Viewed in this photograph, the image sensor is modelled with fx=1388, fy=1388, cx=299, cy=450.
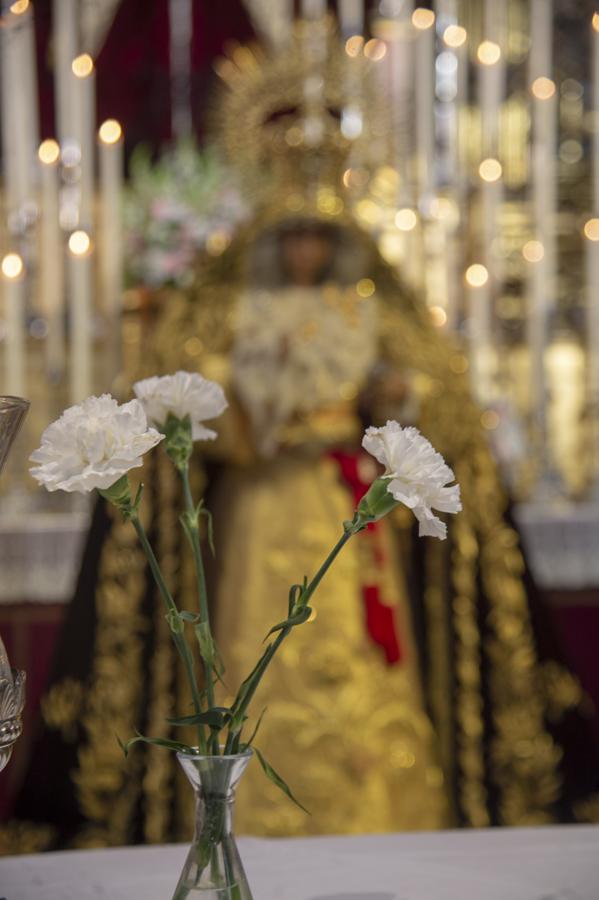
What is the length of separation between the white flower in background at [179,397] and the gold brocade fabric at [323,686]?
190 cm

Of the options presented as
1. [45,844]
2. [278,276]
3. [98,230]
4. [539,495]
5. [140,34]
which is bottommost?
[45,844]

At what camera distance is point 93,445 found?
3.05 feet

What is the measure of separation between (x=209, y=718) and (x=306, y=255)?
221 centimetres

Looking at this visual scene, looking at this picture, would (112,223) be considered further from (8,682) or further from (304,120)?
(8,682)

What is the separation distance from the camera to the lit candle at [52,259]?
164 inches

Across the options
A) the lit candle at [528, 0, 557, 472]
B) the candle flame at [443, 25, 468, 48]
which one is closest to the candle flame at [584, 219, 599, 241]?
the lit candle at [528, 0, 557, 472]

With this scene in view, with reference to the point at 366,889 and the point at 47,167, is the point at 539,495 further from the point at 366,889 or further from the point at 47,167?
the point at 366,889

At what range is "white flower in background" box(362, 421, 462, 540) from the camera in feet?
3.11

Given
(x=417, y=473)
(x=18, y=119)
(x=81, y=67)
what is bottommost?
(x=417, y=473)

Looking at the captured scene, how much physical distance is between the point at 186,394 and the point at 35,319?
3589 millimetres

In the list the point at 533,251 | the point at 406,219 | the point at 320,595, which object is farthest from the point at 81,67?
the point at 320,595

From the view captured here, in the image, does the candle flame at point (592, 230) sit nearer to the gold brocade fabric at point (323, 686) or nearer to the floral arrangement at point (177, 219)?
the floral arrangement at point (177, 219)

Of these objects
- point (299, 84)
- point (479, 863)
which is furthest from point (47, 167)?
point (479, 863)

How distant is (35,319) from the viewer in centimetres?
453
